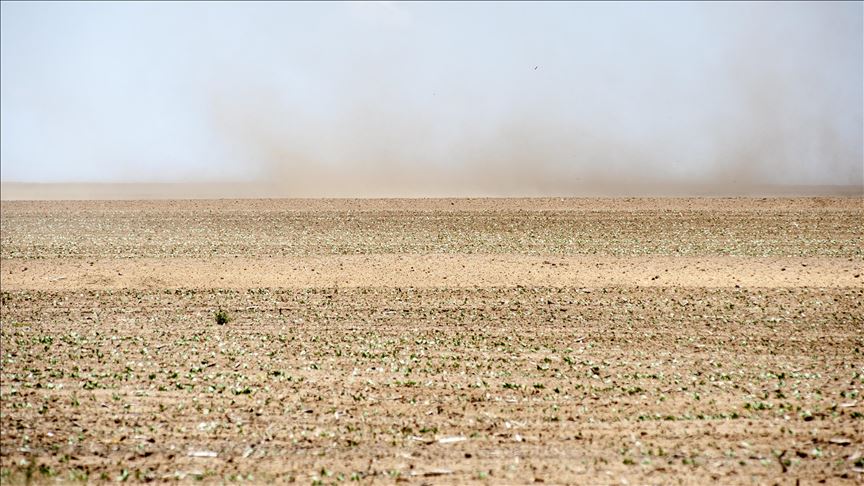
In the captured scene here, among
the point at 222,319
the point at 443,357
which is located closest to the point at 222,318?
the point at 222,319

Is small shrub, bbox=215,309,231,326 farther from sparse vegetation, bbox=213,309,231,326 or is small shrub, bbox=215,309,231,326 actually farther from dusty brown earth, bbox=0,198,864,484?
dusty brown earth, bbox=0,198,864,484

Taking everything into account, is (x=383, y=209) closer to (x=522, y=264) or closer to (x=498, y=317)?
(x=522, y=264)

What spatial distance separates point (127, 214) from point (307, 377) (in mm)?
24836

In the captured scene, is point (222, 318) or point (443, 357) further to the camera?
point (222, 318)

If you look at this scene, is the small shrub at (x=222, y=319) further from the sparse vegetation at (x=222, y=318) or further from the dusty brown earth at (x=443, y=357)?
the dusty brown earth at (x=443, y=357)

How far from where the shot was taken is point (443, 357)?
547 inches

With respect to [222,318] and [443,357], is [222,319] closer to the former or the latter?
[222,318]

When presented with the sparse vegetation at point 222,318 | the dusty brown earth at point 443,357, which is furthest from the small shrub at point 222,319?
the dusty brown earth at point 443,357

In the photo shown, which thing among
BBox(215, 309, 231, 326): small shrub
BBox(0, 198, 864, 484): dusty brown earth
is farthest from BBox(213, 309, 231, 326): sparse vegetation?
BBox(0, 198, 864, 484): dusty brown earth

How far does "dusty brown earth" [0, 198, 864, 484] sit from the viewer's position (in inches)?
382

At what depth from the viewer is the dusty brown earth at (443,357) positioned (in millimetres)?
9711

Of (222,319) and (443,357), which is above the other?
(222,319)

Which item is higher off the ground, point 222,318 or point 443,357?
point 222,318

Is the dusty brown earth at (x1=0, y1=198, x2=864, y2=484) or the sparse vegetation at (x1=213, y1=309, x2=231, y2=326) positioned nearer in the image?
the dusty brown earth at (x1=0, y1=198, x2=864, y2=484)
